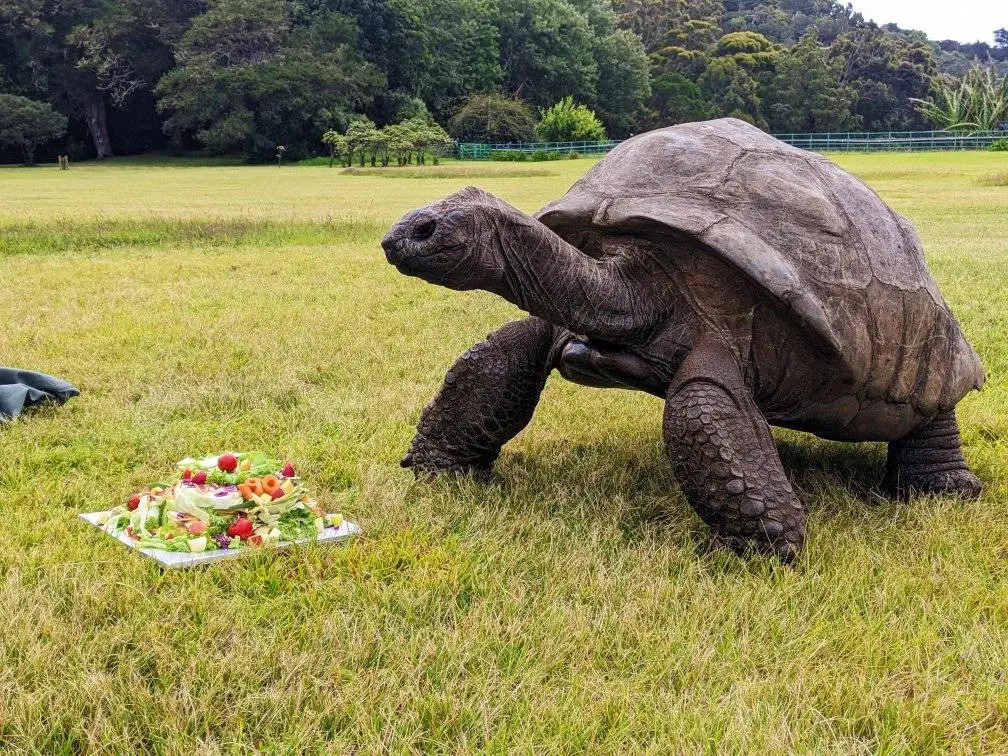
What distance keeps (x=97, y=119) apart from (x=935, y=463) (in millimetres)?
55946

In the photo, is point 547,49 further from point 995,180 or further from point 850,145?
point 995,180

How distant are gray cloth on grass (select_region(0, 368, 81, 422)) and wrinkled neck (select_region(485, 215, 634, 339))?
8.88 feet

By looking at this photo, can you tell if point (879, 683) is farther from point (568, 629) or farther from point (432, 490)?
point (432, 490)

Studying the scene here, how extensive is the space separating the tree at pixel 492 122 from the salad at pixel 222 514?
49849 mm

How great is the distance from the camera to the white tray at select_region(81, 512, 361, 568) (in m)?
2.61

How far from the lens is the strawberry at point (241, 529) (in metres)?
2.78

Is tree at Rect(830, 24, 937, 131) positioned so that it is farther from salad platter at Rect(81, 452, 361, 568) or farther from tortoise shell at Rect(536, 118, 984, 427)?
salad platter at Rect(81, 452, 361, 568)

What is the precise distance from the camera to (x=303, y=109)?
48062mm

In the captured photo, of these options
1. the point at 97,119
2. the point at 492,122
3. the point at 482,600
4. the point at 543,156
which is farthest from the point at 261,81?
the point at 482,600

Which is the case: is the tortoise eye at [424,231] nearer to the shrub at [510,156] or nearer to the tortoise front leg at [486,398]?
the tortoise front leg at [486,398]

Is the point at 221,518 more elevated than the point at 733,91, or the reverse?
the point at 733,91

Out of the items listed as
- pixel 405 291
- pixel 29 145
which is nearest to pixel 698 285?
pixel 405 291

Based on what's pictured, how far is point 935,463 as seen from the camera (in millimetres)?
3434

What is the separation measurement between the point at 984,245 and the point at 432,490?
9.60 m
